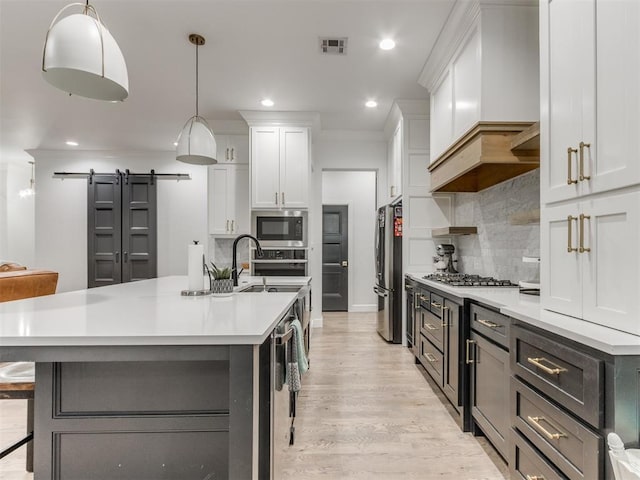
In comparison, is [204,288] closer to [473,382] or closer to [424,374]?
[473,382]

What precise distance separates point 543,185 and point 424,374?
218cm

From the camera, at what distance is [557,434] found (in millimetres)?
1230

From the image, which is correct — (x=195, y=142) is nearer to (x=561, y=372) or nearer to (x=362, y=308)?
(x=561, y=372)

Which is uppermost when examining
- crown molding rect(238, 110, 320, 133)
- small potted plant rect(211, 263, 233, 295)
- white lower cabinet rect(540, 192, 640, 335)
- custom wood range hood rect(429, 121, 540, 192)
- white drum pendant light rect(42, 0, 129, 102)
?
crown molding rect(238, 110, 320, 133)

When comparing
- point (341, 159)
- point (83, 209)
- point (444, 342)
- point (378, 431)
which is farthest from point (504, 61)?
point (83, 209)

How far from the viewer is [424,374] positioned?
3137 millimetres

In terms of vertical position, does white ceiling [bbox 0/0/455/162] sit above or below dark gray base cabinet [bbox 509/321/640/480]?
above

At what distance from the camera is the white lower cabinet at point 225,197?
4.73 meters

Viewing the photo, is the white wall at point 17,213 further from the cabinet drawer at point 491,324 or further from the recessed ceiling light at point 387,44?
the cabinet drawer at point 491,324

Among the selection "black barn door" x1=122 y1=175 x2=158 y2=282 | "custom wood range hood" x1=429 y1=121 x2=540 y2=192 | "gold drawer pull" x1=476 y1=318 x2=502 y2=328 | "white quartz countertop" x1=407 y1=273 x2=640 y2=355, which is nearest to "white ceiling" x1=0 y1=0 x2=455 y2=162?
"custom wood range hood" x1=429 y1=121 x2=540 y2=192

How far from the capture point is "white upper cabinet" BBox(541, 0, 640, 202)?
1.07m

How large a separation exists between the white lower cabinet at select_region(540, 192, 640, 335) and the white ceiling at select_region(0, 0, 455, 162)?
1.91 meters

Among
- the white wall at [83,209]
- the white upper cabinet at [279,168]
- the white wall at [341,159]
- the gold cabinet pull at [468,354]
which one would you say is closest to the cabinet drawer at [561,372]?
the gold cabinet pull at [468,354]

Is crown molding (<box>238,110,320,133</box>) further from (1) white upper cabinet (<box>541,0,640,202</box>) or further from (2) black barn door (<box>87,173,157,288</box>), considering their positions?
(1) white upper cabinet (<box>541,0,640,202</box>)
